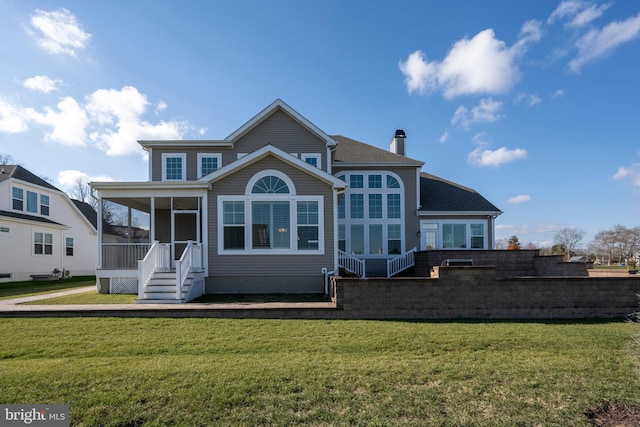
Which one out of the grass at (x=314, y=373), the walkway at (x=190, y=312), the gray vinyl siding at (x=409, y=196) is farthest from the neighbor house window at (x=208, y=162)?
the grass at (x=314, y=373)

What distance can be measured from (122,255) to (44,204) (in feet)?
50.2

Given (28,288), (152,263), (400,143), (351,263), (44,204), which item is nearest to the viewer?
(152,263)

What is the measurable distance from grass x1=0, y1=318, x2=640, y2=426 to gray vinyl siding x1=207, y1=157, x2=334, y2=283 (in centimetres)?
394

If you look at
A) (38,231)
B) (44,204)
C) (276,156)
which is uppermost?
(276,156)

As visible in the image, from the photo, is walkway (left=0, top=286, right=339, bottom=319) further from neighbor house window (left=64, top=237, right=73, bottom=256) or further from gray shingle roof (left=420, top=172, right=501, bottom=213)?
neighbor house window (left=64, top=237, right=73, bottom=256)

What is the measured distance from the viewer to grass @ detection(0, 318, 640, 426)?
393 centimetres

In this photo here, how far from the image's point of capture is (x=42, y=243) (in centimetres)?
2092

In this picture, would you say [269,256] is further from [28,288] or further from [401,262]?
[28,288]

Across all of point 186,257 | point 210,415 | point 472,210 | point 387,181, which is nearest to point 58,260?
point 186,257

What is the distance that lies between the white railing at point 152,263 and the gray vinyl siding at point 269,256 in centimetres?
152

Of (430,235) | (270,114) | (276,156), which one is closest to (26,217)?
(270,114)

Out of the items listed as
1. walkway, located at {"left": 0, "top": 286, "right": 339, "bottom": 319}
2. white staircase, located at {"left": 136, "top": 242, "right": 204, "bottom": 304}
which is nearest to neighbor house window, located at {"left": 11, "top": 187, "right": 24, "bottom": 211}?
white staircase, located at {"left": 136, "top": 242, "right": 204, "bottom": 304}

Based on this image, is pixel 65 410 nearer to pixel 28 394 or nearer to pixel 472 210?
pixel 28 394

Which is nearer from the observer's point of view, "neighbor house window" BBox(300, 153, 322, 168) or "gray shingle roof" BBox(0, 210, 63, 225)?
"neighbor house window" BBox(300, 153, 322, 168)
